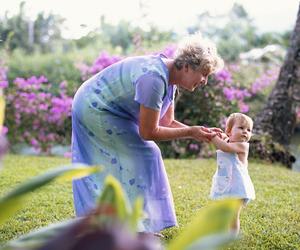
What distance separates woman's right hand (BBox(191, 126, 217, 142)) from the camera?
311cm

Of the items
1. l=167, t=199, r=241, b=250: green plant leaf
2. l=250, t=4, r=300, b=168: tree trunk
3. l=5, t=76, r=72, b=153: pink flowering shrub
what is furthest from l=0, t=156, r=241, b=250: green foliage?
l=5, t=76, r=72, b=153: pink flowering shrub

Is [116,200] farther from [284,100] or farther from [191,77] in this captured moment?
[284,100]

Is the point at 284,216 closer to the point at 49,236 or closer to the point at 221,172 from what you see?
the point at 221,172

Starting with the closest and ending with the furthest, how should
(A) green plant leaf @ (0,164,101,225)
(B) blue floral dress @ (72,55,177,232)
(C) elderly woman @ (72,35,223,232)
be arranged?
(A) green plant leaf @ (0,164,101,225), (C) elderly woman @ (72,35,223,232), (B) blue floral dress @ (72,55,177,232)

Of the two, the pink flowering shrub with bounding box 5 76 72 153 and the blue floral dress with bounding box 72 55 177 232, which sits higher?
the blue floral dress with bounding box 72 55 177 232

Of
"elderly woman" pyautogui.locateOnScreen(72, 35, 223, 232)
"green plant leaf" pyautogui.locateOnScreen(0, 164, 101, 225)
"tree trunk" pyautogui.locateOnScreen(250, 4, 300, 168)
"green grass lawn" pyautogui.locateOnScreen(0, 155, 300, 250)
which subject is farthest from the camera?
"tree trunk" pyautogui.locateOnScreen(250, 4, 300, 168)

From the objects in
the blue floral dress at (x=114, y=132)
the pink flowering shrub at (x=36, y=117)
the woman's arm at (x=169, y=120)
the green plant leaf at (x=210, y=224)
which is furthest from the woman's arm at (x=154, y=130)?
the pink flowering shrub at (x=36, y=117)

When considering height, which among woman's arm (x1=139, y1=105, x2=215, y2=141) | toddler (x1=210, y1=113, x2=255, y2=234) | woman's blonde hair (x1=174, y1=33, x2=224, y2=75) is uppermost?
woman's blonde hair (x1=174, y1=33, x2=224, y2=75)

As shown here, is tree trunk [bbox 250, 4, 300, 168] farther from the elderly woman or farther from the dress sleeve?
the dress sleeve

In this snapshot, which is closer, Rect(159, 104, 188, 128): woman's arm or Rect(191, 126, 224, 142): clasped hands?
Rect(191, 126, 224, 142): clasped hands

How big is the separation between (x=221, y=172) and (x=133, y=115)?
743mm

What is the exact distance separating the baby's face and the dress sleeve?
0.72m

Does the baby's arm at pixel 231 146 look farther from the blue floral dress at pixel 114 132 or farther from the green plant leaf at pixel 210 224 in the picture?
the green plant leaf at pixel 210 224

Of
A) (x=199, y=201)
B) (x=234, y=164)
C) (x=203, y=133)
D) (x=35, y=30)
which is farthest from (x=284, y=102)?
(x=35, y=30)
